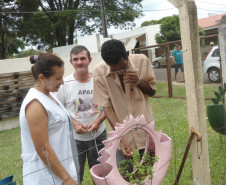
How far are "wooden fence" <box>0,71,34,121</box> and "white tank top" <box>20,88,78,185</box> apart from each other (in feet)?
18.0

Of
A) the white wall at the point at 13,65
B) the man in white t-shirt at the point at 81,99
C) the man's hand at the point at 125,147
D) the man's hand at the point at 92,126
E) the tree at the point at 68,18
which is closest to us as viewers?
the man's hand at the point at 125,147

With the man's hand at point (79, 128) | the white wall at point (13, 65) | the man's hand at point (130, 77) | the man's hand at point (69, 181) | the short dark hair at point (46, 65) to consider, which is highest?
the white wall at point (13, 65)

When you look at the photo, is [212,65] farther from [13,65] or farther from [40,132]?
[40,132]

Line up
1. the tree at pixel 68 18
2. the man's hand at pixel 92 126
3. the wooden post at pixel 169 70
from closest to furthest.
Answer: the man's hand at pixel 92 126 → the wooden post at pixel 169 70 → the tree at pixel 68 18

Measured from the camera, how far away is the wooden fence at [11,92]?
6.68m

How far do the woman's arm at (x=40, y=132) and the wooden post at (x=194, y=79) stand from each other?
0.99m

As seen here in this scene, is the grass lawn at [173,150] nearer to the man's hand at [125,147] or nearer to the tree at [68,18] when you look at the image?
the man's hand at [125,147]

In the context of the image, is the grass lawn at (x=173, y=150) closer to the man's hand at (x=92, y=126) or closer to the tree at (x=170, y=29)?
the man's hand at (x=92, y=126)

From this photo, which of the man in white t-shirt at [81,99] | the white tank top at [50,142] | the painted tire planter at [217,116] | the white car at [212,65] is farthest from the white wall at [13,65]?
the white tank top at [50,142]

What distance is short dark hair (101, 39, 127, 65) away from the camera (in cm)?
167

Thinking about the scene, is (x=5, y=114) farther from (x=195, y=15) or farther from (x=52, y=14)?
(x=52, y=14)

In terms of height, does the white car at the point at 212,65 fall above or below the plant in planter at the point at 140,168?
above

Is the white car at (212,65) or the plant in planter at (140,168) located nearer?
the plant in planter at (140,168)

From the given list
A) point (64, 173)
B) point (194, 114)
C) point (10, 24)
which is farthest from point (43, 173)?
point (10, 24)
